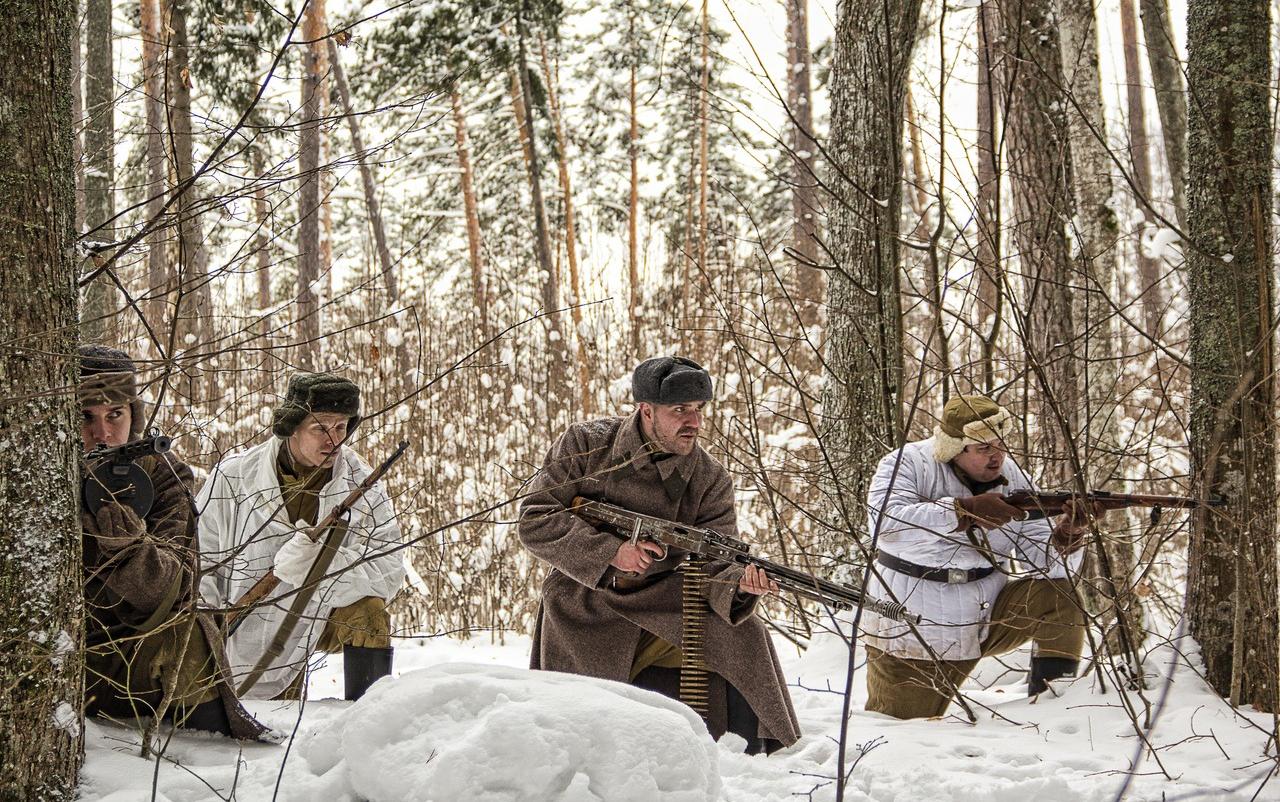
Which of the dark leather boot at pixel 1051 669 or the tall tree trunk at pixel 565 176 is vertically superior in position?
the tall tree trunk at pixel 565 176

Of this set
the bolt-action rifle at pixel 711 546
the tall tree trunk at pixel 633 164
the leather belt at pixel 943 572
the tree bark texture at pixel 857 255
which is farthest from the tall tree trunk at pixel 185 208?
the tall tree trunk at pixel 633 164

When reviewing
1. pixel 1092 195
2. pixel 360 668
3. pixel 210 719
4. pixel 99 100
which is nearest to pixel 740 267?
pixel 1092 195

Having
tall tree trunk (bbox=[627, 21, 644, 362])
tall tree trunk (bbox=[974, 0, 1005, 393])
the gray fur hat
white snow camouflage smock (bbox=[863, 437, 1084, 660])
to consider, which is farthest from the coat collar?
tall tree trunk (bbox=[627, 21, 644, 362])

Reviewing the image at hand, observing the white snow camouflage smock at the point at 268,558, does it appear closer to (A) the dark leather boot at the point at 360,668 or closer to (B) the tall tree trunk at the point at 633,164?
(A) the dark leather boot at the point at 360,668

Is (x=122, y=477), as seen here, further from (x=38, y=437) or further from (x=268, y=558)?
(x=268, y=558)

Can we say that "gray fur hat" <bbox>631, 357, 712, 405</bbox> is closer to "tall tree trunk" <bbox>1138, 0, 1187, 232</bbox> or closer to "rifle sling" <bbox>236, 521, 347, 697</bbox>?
"rifle sling" <bbox>236, 521, 347, 697</bbox>

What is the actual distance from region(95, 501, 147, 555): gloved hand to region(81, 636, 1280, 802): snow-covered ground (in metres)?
0.58

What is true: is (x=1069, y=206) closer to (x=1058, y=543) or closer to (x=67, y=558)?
(x=1058, y=543)

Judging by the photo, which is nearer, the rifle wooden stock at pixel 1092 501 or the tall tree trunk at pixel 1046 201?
the rifle wooden stock at pixel 1092 501

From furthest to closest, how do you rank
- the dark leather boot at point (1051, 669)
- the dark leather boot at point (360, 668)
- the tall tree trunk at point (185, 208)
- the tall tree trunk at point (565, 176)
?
1. the tall tree trunk at point (565, 176)
2. the dark leather boot at point (1051, 669)
3. the dark leather boot at point (360, 668)
4. the tall tree trunk at point (185, 208)

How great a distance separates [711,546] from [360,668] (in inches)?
61.8

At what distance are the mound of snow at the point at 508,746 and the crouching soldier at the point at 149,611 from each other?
695mm

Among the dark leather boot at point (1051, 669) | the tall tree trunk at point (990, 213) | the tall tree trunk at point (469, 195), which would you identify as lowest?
the dark leather boot at point (1051, 669)

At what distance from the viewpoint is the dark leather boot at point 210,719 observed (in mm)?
3416
